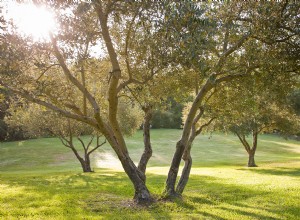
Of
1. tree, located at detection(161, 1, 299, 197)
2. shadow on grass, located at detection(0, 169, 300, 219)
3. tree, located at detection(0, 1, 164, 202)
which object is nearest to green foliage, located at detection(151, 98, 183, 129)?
shadow on grass, located at detection(0, 169, 300, 219)

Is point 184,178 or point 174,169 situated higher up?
point 174,169

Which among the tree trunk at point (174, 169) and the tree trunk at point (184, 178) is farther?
the tree trunk at point (184, 178)

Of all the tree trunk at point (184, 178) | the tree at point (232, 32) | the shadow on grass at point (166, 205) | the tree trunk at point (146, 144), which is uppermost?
the tree at point (232, 32)

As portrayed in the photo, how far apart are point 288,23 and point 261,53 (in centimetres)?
160

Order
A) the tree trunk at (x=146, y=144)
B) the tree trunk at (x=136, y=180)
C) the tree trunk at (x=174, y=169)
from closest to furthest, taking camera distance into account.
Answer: the tree trunk at (x=136, y=180)
the tree trunk at (x=174, y=169)
the tree trunk at (x=146, y=144)

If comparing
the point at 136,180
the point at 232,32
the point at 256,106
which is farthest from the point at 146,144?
the point at 232,32

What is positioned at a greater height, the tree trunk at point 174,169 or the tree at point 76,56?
the tree at point 76,56

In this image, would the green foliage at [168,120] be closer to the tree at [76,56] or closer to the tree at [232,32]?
the tree at [76,56]

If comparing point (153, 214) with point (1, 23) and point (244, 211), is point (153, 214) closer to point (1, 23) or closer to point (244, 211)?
point (244, 211)

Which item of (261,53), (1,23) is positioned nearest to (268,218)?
(261,53)

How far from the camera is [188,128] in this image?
16.8m

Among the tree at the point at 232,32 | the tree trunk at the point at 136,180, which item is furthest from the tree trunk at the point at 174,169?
the tree at the point at 232,32

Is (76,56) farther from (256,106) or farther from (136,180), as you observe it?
(256,106)

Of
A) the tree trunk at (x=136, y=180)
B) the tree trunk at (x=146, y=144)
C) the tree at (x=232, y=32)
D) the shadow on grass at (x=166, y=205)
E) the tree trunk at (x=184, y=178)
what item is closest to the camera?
the tree at (x=232, y=32)
